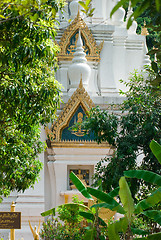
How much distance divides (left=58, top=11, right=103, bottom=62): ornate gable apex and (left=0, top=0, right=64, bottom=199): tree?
5.20 meters

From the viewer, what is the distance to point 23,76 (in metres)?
5.09

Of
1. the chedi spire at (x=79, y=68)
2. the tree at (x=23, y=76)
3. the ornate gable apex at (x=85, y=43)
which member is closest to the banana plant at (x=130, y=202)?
the tree at (x=23, y=76)

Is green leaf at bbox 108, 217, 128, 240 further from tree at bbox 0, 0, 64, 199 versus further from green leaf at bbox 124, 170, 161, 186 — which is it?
tree at bbox 0, 0, 64, 199

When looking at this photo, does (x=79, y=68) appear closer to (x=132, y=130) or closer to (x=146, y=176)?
(x=132, y=130)

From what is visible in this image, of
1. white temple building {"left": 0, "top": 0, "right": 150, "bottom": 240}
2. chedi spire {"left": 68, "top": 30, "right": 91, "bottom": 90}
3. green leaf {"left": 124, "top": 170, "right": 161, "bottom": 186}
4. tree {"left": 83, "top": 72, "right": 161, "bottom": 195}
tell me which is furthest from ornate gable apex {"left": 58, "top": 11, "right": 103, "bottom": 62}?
green leaf {"left": 124, "top": 170, "right": 161, "bottom": 186}

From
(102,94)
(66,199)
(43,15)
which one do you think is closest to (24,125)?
(43,15)

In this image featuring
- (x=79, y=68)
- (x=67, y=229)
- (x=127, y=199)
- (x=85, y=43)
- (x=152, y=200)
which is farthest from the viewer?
(x=85, y=43)

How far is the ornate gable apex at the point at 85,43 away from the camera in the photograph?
11.0 meters

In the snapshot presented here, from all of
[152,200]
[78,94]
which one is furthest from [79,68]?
[152,200]

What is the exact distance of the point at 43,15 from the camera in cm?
474

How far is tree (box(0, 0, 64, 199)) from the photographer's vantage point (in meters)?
4.67

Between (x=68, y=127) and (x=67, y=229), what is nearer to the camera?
(x=67, y=229)

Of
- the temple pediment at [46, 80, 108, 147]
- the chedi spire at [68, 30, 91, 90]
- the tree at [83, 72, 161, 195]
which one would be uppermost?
the chedi spire at [68, 30, 91, 90]

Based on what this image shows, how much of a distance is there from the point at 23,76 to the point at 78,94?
4.67 m
